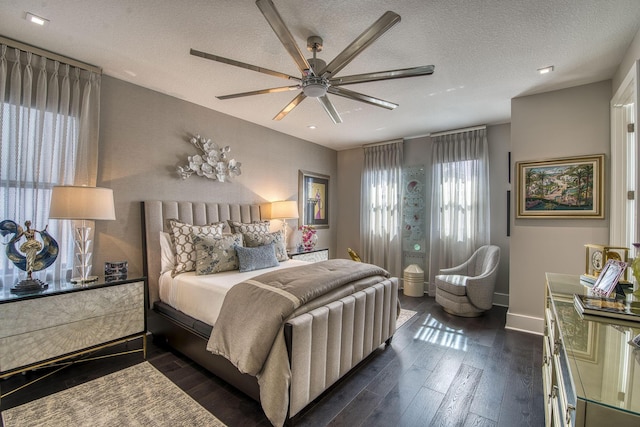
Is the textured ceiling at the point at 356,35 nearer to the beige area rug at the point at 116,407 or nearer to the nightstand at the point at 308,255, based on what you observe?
the nightstand at the point at 308,255

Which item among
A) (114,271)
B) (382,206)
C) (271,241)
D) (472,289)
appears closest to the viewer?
(114,271)

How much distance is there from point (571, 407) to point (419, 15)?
220cm

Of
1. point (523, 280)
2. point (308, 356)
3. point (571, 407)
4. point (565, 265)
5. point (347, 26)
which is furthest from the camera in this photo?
point (523, 280)

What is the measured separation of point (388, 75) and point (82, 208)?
253 cm

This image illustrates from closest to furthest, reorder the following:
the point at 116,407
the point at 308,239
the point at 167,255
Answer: the point at 116,407 < the point at 167,255 < the point at 308,239

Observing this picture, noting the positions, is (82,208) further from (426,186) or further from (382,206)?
(426,186)

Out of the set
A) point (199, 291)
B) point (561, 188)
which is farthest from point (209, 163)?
point (561, 188)

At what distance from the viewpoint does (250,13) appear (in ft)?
6.17

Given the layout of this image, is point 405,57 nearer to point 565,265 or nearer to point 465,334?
point 565,265

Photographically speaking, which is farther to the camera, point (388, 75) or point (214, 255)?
point (214, 255)

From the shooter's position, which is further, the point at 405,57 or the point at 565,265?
the point at 565,265

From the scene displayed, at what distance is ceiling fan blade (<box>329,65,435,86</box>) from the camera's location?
1823 mm

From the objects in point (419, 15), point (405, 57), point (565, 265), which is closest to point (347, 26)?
point (419, 15)

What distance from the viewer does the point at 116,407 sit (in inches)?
74.4
